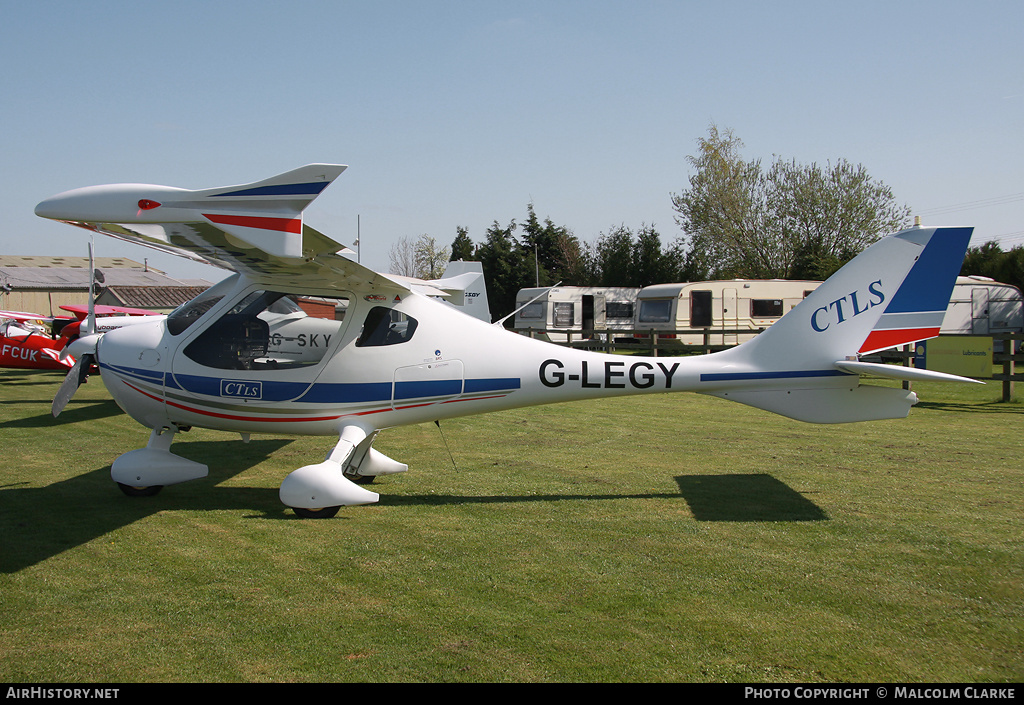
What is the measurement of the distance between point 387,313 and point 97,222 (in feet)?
8.46

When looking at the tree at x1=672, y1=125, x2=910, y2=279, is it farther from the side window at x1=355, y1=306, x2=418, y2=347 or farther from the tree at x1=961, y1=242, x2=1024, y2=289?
the side window at x1=355, y1=306, x2=418, y2=347

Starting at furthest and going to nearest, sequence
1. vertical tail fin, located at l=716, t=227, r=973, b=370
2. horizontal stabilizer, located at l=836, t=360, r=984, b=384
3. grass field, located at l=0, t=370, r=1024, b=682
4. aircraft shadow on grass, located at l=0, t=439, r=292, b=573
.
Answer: vertical tail fin, located at l=716, t=227, r=973, b=370 < horizontal stabilizer, located at l=836, t=360, r=984, b=384 < aircraft shadow on grass, located at l=0, t=439, r=292, b=573 < grass field, located at l=0, t=370, r=1024, b=682

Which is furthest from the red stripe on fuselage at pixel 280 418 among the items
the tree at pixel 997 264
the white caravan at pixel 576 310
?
the tree at pixel 997 264

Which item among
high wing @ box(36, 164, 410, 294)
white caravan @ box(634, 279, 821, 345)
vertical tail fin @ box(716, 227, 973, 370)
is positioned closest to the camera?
high wing @ box(36, 164, 410, 294)

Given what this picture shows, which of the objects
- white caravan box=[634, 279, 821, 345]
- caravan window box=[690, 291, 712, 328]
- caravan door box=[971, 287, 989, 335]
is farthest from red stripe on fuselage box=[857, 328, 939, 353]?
caravan door box=[971, 287, 989, 335]

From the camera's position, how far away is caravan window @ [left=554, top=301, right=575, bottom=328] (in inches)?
1217

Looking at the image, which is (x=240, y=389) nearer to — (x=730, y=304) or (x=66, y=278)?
(x=730, y=304)

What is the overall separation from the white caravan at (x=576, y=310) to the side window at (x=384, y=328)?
23084 millimetres

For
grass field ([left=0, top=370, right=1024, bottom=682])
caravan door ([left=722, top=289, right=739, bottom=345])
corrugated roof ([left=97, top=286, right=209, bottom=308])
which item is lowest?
grass field ([left=0, top=370, right=1024, bottom=682])

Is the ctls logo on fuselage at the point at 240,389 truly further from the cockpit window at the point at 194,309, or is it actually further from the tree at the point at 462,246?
the tree at the point at 462,246

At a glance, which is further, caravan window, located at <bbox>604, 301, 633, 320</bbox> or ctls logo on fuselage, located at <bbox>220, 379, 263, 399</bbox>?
caravan window, located at <bbox>604, 301, 633, 320</bbox>

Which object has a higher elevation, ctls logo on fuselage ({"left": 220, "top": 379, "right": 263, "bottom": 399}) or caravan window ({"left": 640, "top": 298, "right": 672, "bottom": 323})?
caravan window ({"left": 640, "top": 298, "right": 672, "bottom": 323})

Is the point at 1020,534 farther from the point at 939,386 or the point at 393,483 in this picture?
the point at 939,386

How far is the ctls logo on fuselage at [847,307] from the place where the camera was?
6.41 m
